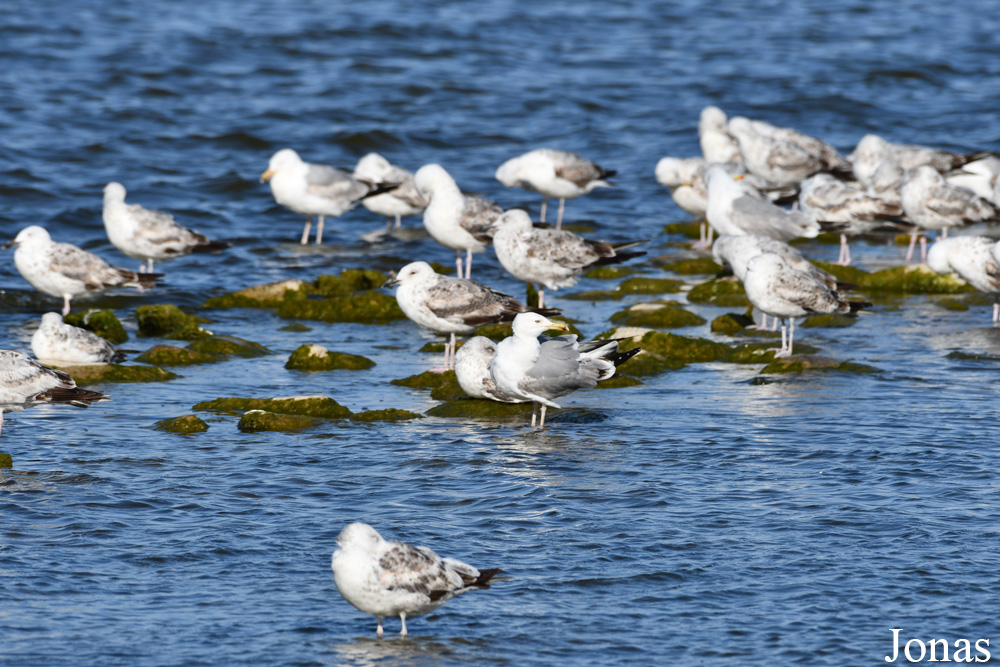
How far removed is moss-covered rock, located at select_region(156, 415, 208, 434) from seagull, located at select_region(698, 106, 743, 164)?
14601mm

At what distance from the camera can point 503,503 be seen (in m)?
8.60

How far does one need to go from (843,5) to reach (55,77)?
2860 cm

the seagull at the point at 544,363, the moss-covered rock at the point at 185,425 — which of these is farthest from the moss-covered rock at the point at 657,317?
the moss-covered rock at the point at 185,425

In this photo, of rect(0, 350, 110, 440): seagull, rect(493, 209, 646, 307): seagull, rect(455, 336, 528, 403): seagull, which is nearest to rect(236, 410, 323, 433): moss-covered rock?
rect(0, 350, 110, 440): seagull

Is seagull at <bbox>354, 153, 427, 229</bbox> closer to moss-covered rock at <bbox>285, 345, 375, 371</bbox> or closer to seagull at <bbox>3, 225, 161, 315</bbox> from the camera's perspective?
seagull at <bbox>3, 225, 161, 315</bbox>

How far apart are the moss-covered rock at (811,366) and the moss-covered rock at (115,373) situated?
5690 mm

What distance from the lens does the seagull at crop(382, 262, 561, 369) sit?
12531 mm

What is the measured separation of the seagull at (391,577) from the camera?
6484mm

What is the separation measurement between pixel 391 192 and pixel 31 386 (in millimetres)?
11002

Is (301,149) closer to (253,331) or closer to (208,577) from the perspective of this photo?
(253,331)

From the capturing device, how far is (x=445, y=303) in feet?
41.1

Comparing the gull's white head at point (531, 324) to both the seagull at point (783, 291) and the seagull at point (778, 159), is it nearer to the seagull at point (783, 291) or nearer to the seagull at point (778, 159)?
the seagull at point (783, 291)

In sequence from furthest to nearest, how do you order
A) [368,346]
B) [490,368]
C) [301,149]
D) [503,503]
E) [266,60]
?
[266,60] < [301,149] < [368,346] < [490,368] < [503,503]

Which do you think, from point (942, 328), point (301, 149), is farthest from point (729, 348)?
point (301, 149)
